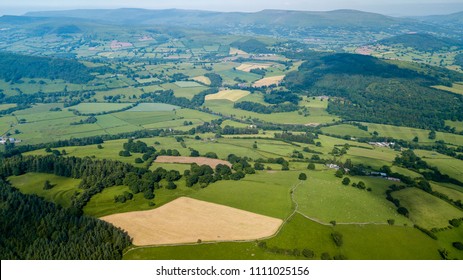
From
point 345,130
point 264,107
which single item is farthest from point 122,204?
point 264,107

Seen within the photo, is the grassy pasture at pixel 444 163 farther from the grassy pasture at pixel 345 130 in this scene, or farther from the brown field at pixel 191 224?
the brown field at pixel 191 224

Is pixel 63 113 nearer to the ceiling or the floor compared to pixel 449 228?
nearer to the floor

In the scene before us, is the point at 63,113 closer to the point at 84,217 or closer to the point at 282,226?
the point at 84,217

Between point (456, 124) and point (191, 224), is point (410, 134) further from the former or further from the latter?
point (191, 224)

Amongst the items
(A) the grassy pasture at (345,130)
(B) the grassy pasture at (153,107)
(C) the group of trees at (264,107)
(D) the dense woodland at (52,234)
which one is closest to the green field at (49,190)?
(D) the dense woodland at (52,234)

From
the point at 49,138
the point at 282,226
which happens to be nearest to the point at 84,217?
the point at 282,226

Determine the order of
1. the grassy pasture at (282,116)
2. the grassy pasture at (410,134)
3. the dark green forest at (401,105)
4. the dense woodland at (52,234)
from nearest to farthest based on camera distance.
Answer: the dense woodland at (52,234) < the grassy pasture at (410,134) < the dark green forest at (401,105) < the grassy pasture at (282,116)
